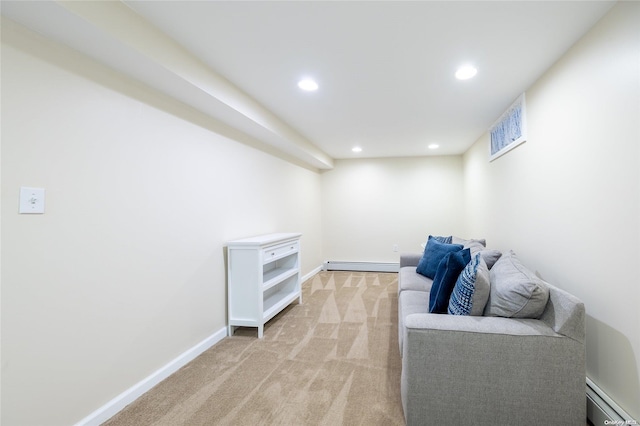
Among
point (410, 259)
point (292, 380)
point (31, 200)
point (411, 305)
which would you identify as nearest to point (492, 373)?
point (411, 305)

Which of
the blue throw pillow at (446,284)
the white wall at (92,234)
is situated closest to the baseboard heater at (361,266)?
the white wall at (92,234)

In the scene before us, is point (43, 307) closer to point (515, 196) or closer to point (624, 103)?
point (624, 103)

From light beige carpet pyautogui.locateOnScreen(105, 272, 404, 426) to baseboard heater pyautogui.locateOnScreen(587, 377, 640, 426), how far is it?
1.03 meters

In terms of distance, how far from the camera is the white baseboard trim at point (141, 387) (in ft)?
5.21

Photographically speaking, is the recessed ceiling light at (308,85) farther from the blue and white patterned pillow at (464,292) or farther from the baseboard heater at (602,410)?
the baseboard heater at (602,410)

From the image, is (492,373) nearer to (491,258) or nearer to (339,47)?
(491,258)

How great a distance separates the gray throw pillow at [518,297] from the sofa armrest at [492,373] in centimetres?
6

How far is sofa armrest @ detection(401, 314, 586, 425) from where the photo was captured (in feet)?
4.46

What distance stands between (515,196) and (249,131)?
2789 mm

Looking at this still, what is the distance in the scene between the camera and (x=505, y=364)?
1392mm

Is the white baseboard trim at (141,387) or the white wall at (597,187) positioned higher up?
the white wall at (597,187)

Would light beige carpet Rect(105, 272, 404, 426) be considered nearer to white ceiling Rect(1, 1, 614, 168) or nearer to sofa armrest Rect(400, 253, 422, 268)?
sofa armrest Rect(400, 253, 422, 268)

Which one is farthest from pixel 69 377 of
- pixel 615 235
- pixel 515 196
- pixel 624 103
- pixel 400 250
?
pixel 400 250

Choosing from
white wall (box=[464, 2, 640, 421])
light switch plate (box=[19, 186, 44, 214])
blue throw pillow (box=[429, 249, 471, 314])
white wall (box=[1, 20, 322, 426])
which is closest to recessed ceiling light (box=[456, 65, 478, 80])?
white wall (box=[464, 2, 640, 421])
